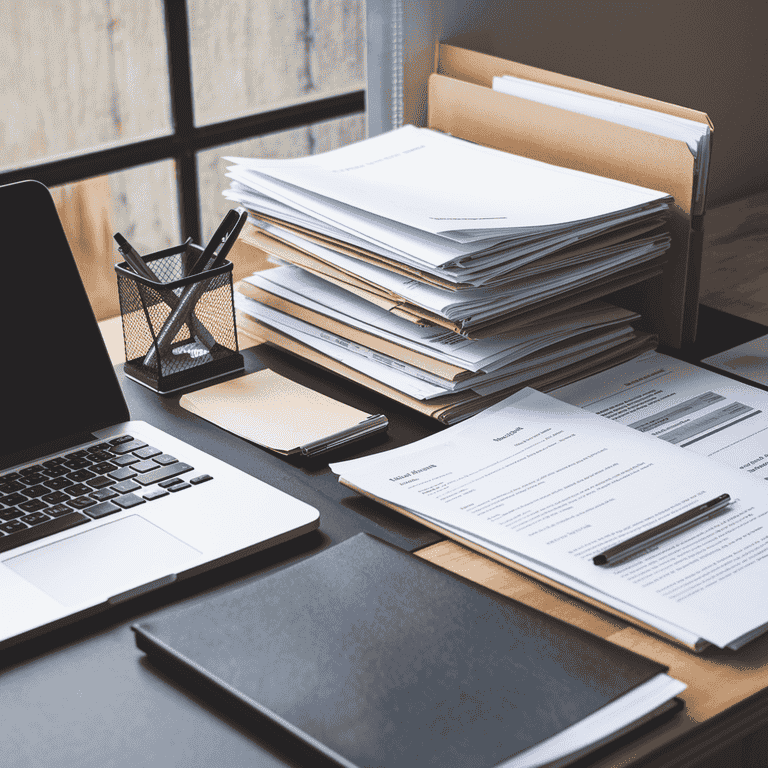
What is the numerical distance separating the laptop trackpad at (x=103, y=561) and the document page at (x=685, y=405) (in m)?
0.43

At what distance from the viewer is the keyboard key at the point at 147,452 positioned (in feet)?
2.86

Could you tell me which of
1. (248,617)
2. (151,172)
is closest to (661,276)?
(248,617)

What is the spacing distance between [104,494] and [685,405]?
1.75ft

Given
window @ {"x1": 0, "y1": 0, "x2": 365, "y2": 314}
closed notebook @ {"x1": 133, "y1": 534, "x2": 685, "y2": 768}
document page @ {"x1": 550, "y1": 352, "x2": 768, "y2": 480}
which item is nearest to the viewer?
closed notebook @ {"x1": 133, "y1": 534, "x2": 685, "y2": 768}

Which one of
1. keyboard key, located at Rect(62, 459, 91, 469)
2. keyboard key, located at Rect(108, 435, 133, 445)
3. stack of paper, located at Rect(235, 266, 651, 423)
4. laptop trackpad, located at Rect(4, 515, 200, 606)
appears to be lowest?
laptop trackpad, located at Rect(4, 515, 200, 606)

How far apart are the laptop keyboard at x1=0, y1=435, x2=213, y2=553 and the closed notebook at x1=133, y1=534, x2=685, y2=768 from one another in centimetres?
13

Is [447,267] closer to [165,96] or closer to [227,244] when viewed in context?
[227,244]

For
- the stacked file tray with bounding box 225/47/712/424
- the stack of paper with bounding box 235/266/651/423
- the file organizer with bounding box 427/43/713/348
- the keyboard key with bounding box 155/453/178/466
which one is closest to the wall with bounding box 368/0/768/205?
the file organizer with bounding box 427/43/713/348

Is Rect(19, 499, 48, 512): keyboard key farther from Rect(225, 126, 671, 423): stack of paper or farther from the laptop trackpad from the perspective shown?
Rect(225, 126, 671, 423): stack of paper

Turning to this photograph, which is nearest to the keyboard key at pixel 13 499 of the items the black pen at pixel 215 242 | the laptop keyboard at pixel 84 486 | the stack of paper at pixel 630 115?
the laptop keyboard at pixel 84 486

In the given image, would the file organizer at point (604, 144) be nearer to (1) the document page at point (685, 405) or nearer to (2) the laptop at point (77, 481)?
(1) the document page at point (685, 405)

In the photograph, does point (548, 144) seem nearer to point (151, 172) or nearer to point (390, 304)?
Result: point (390, 304)

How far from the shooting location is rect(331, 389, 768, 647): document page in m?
0.71

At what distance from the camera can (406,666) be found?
2.02ft
